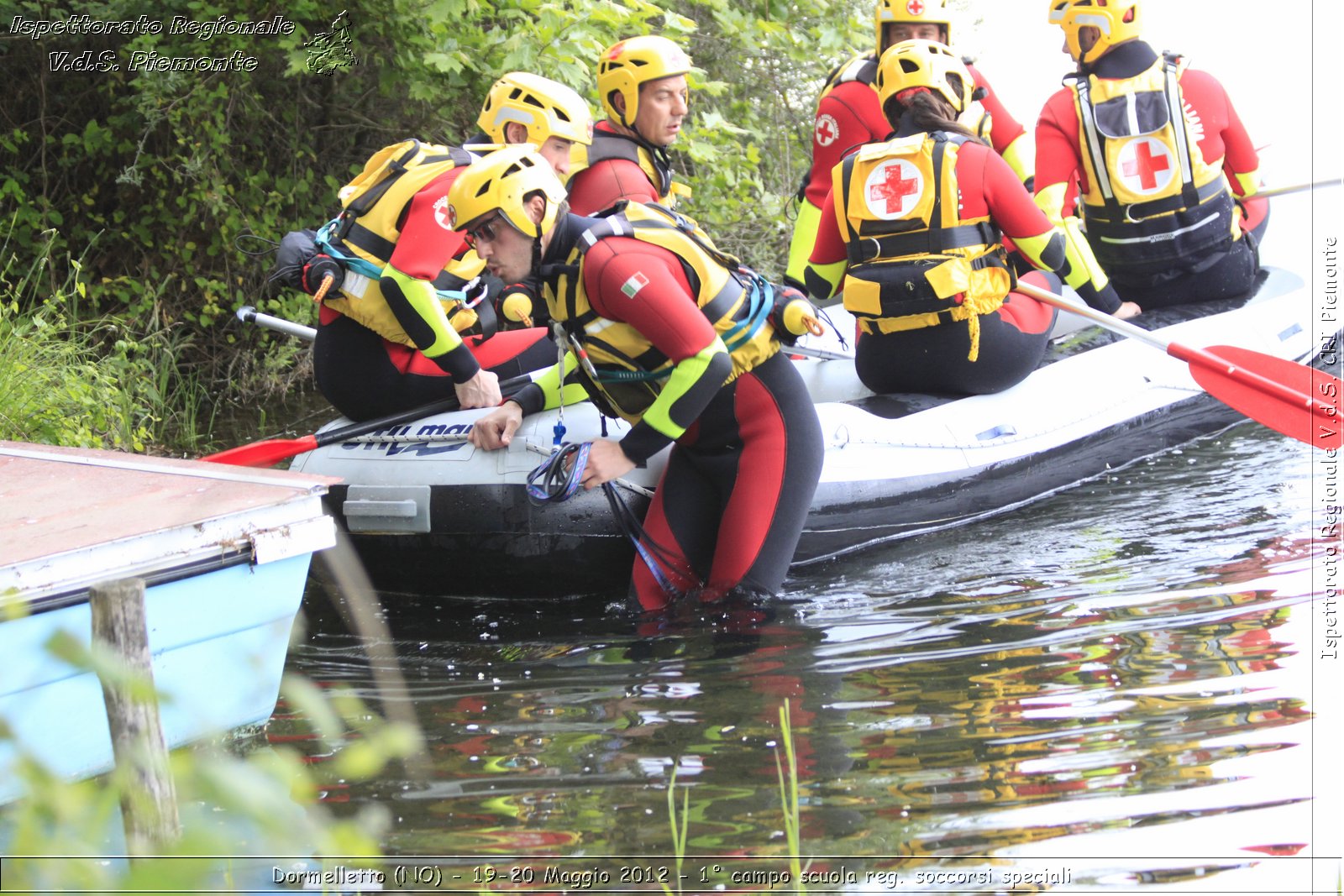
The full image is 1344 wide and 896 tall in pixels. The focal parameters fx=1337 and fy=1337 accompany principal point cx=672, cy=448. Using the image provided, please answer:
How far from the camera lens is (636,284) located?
11.4 feet

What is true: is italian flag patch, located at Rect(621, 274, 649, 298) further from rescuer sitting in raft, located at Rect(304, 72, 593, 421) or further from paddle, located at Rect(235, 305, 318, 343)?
paddle, located at Rect(235, 305, 318, 343)

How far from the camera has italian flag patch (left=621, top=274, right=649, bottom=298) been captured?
3.47 m

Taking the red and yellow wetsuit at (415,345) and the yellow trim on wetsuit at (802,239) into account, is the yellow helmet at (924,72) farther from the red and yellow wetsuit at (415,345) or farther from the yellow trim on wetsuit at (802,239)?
the red and yellow wetsuit at (415,345)

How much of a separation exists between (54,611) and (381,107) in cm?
595

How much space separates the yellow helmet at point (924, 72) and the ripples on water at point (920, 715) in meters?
1.57

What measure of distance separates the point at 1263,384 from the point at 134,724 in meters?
4.15

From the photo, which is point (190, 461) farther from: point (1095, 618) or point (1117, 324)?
point (1117, 324)

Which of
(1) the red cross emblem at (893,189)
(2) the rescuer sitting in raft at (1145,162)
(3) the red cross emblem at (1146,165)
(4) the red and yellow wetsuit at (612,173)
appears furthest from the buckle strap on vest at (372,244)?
(3) the red cross emblem at (1146,165)

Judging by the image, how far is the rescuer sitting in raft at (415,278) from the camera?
4410 millimetres

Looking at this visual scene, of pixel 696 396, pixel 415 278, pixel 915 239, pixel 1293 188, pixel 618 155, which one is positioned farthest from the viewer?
pixel 1293 188

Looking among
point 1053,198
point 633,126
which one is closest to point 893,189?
point 633,126

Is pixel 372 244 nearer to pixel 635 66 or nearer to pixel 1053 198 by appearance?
pixel 635 66

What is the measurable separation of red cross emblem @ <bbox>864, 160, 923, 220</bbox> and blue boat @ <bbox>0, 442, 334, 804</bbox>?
2.27 metres

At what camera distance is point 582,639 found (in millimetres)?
3896
